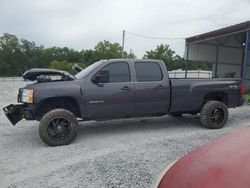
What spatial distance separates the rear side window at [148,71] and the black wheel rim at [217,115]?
1.72m

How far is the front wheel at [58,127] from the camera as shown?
6410 mm

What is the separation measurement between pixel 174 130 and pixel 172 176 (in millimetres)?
5775

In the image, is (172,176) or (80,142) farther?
(80,142)

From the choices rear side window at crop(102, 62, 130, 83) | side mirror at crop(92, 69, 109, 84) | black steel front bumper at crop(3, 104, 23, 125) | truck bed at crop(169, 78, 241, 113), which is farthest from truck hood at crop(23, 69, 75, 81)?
truck bed at crop(169, 78, 241, 113)

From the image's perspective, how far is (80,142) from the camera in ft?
22.1

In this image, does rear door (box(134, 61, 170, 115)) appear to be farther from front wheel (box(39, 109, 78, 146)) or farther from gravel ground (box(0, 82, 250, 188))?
front wheel (box(39, 109, 78, 146))

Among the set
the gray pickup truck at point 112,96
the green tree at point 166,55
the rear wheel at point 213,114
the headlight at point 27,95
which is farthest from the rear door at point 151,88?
the green tree at point 166,55

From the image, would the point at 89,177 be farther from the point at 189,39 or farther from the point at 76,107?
the point at 189,39

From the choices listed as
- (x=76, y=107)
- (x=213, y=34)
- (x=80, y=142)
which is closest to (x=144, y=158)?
(x=80, y=142)

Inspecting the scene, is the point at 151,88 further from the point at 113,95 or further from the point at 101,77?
the point at 101,77

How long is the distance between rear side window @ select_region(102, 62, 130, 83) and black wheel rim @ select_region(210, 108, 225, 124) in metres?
2.47

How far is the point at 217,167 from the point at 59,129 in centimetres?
507

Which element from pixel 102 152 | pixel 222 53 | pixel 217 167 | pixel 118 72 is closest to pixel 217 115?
pixel 118 72

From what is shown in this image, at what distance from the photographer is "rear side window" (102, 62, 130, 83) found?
7367 mm
